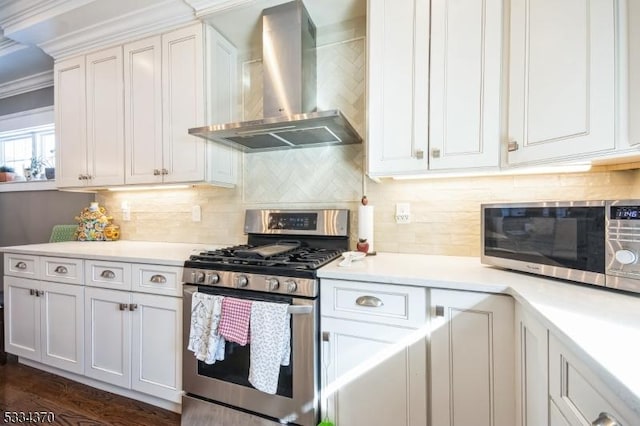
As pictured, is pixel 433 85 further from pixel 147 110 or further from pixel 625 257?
pixel 147 110

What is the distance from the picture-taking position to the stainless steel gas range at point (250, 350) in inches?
53.7

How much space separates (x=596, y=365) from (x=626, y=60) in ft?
3.41

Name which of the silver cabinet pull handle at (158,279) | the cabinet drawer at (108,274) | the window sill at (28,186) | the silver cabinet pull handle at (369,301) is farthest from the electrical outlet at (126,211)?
the silver cabinet pull handle at (369,301)

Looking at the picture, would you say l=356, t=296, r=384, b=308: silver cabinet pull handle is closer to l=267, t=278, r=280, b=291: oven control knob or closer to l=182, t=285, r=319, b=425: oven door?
l=182, t=285, r=319, b=425: oven door

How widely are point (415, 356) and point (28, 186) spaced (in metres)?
4.08

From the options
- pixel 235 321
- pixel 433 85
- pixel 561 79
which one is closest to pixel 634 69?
pixel 561 79

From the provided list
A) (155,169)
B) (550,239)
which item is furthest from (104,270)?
(550,239)

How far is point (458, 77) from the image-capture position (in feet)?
4.70

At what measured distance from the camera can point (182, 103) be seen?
203 cm

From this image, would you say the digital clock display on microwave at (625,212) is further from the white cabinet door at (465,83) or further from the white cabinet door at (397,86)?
the white cabinet door at (397,86)

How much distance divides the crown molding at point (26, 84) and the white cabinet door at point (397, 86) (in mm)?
3391

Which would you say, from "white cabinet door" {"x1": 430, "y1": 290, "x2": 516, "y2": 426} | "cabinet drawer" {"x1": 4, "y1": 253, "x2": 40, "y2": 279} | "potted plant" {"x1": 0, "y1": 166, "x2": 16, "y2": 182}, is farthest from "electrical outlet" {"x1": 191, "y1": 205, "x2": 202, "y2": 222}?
"potted plant" {"x1": 0, "y1": 166, "x2": 16, "y2": 182}

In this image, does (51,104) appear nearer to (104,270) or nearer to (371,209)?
(104,270)

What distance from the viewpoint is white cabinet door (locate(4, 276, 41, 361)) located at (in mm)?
2104
